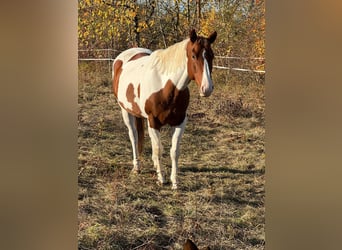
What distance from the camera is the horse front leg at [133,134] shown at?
257 centimetres

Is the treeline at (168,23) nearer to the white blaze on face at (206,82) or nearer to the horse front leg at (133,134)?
the white blaze on face at (206,82)

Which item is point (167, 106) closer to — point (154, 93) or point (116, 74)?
point (154, 93)

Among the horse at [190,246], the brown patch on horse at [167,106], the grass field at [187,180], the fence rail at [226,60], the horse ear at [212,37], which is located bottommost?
the horse at [190,246]

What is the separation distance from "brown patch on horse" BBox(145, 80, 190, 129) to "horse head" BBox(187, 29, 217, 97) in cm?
12

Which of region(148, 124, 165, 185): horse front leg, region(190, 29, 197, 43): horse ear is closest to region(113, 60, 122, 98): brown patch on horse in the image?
region(148, 124, 165, 185): horse front leg

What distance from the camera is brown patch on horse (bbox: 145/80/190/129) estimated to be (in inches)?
102

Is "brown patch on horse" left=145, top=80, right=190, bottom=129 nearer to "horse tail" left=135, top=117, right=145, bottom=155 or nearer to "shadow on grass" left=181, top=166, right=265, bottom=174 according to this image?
"horse tail" left=135, top=117, right=145, bottom=155

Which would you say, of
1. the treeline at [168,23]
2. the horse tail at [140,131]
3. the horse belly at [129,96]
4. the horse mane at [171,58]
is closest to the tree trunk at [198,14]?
the treeline at [168,23]

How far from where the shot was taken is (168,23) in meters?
2.56

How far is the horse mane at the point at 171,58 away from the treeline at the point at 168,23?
34mm
